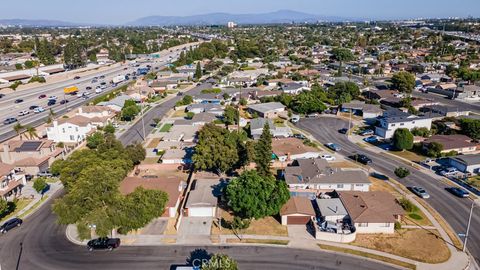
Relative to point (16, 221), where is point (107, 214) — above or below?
above

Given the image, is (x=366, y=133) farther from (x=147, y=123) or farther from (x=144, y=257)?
(x=144, y=257)

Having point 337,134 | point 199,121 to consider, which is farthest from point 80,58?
point 337,134

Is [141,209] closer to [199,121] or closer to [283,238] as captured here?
[283,238]

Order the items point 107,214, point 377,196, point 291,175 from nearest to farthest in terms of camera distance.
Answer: point 107,214 < point 377,196 < point 291,175

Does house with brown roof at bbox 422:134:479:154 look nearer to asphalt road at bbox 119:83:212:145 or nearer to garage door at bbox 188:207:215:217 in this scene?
garage door at bbox 188:207:215:217

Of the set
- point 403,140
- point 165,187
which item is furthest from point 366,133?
point 165,187

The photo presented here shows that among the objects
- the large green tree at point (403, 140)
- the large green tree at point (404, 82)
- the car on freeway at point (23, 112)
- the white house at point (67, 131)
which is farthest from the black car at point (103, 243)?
the large green tree at point (404, 82)

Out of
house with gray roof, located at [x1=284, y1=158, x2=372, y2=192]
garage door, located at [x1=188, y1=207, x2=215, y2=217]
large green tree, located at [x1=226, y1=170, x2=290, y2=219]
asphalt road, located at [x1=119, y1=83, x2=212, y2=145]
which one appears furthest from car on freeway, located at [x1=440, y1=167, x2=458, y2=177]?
asphalt road, located at [x1=119, y1=83, x2=212, y2=145]
